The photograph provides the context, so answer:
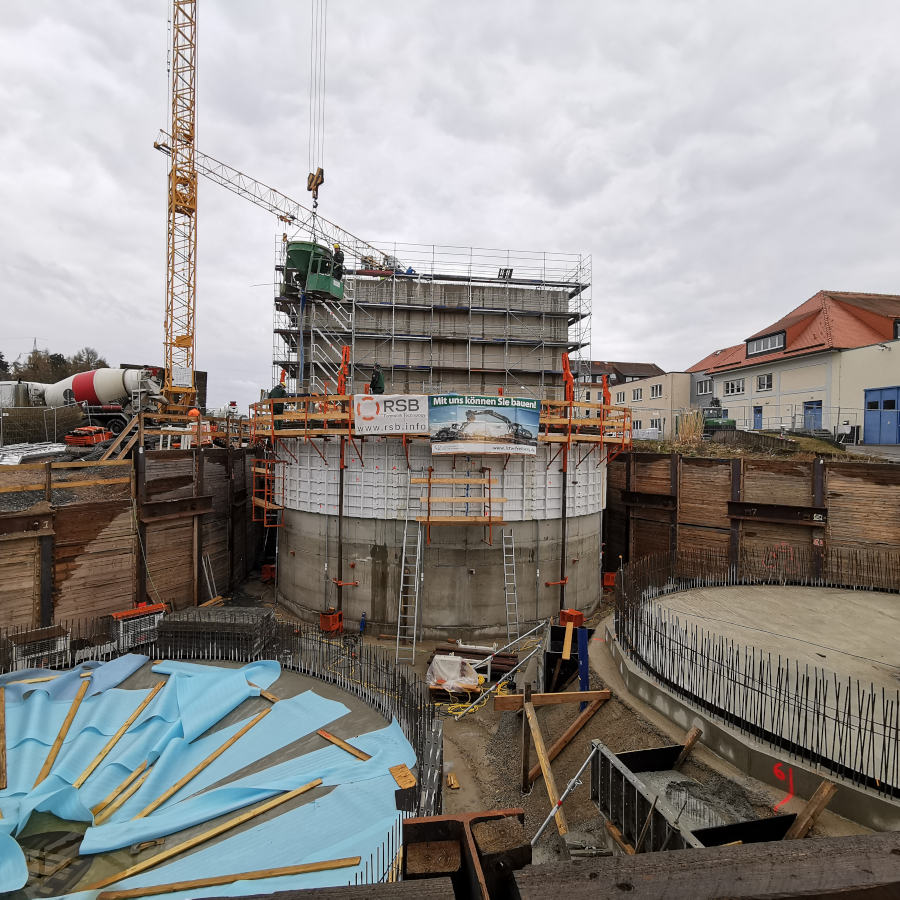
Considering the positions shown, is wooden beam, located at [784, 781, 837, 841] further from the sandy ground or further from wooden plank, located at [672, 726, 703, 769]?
wooden plank, located at [672, 726, 703, 769]

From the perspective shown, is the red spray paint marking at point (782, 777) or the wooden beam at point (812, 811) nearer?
the wooden beam at point (812, 811)

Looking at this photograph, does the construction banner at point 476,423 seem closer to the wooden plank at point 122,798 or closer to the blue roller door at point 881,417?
the wooden plank at point 122,798

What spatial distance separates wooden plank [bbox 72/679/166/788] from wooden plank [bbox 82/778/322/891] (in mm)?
2127

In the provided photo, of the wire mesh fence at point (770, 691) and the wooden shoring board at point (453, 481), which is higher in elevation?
the wooden shoring board at point (453, 481)

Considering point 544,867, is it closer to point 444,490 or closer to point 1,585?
point 444,490

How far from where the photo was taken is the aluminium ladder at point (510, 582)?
1820cm

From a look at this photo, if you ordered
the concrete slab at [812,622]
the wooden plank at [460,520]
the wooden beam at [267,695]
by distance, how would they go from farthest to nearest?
1. the wooden plank at [460,520]
2. the wooden beam at [267,695]
3. the concrete slab at [812,622]

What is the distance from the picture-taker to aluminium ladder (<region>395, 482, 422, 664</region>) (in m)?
17.8

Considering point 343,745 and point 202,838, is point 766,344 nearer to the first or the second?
point 343,745

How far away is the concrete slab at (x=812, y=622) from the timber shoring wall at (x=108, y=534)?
17180mm

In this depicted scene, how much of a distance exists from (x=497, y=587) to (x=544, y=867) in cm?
1726

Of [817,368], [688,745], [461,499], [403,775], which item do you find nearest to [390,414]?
[461,499]

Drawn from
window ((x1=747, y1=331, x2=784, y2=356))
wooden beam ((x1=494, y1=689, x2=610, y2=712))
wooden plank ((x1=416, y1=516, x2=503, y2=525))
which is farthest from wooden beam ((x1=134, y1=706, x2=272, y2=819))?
window ((x1=747, y1=331, x2=784, y2=356))

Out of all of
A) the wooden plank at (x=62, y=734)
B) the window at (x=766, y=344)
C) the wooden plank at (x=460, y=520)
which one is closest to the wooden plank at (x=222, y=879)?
the wooden plank at (x=62, y=734)
